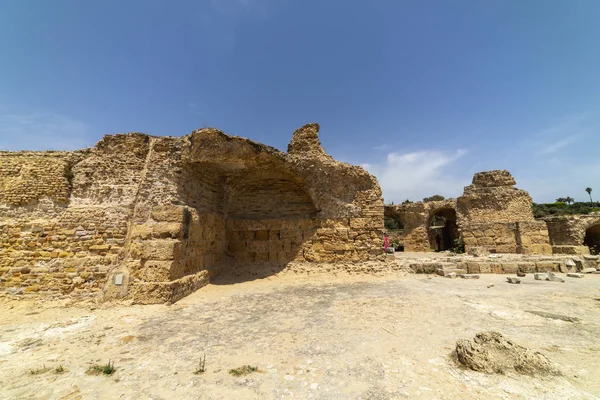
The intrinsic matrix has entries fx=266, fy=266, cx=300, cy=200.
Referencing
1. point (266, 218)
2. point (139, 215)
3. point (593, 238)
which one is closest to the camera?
point (139, 215)

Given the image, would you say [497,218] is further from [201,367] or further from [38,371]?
[38,371]

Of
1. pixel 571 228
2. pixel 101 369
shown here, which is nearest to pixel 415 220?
pixel 571 228

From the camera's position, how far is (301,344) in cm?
331

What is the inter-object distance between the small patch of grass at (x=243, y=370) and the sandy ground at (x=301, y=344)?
0.05 m

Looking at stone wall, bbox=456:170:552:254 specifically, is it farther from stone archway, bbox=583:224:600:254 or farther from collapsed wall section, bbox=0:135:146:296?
collapsed wall section, bbox=0:135:146:296

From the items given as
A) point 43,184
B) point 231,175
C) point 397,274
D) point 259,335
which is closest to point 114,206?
point 43,184

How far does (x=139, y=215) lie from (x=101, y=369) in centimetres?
387

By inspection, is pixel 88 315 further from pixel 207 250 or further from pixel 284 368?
pixel 284 368

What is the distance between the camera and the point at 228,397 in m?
2.30

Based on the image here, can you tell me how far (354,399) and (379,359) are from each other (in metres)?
0.77

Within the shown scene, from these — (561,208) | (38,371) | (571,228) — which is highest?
(561,208)

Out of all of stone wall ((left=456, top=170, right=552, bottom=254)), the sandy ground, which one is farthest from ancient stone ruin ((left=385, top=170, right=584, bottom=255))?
the sandy ground

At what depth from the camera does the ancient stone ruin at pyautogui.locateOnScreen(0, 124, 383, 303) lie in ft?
18.2

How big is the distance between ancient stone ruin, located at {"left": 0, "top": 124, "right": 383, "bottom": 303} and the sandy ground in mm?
619
